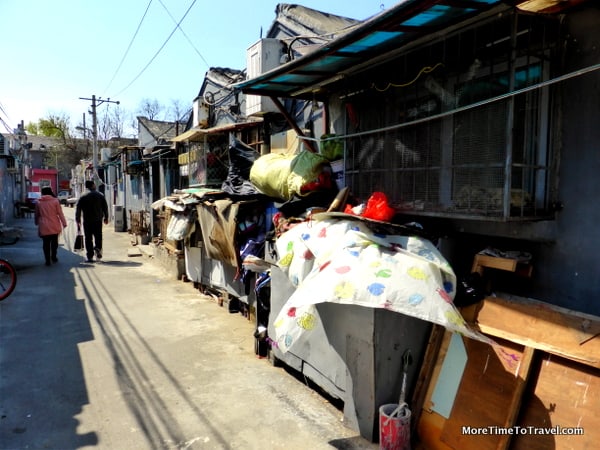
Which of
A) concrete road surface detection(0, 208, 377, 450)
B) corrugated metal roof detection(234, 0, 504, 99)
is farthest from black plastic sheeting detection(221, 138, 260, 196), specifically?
concrete road surface detection(0, 208, 377, 450)

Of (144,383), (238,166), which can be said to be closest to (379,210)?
(144,383)

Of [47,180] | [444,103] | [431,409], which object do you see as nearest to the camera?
[431,409]

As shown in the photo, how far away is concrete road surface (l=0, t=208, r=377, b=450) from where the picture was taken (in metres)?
3.70

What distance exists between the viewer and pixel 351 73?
5.34 metres

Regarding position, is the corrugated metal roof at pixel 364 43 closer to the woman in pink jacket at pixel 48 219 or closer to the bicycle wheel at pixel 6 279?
the bicycle wheel at pixel 6 279

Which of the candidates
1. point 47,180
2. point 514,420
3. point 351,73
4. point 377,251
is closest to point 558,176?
point 377,251

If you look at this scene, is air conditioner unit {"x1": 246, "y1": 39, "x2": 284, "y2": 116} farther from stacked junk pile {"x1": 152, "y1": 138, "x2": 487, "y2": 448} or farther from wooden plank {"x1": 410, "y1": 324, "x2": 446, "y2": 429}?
wooden plank {"x1": 410, "y1": 324, "x2": 446, "y2": 429}

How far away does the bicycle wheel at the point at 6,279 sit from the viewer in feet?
25.9

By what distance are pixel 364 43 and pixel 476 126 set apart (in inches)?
55.7

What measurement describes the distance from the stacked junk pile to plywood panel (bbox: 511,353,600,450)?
1.98ft

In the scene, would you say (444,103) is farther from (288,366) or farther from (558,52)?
(288,366)

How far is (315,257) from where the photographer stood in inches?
156

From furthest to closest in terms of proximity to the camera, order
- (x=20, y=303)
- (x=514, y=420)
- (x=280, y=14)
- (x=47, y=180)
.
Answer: (x=47, y=180), (x=280, y=14), (x=20, y=303), (x=514, y=420)

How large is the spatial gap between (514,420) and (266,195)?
4673 mm
